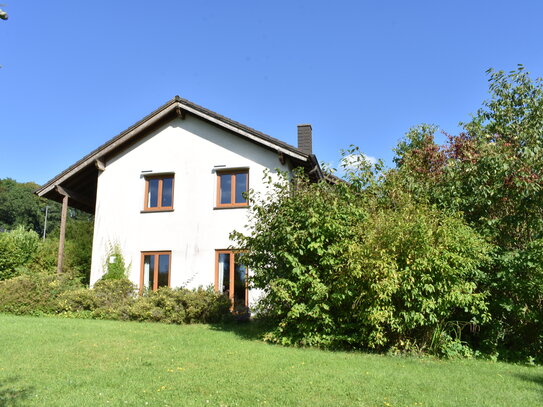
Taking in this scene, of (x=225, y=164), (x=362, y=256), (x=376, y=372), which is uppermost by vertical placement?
(x=225, y=164)

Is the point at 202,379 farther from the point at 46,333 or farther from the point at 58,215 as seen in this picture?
the point at 58,215

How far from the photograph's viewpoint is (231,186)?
53.6 ft

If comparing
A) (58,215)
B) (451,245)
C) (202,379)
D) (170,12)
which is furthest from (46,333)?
(58,215)

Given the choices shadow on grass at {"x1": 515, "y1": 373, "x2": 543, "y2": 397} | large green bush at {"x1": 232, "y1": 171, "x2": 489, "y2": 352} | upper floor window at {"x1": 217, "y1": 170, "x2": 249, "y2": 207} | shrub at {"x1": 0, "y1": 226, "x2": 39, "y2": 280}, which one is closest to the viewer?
shadow on grass at {"x1": 515, "y1": 373, "x2": 543, "y2": 397}

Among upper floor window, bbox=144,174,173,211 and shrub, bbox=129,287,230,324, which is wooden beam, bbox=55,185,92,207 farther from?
shrub, bbox=129,287,230,324

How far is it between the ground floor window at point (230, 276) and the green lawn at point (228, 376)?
4823 millimetres

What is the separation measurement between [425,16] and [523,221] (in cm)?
535

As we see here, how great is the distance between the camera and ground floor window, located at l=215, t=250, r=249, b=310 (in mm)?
15195

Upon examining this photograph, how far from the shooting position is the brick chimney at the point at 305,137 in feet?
57.3

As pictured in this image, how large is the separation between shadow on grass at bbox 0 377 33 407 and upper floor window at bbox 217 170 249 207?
10.1 m

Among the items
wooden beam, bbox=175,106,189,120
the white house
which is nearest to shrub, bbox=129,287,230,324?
the white house

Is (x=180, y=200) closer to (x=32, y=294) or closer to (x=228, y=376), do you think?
(x=32, y=294)

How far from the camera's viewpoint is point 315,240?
998cm

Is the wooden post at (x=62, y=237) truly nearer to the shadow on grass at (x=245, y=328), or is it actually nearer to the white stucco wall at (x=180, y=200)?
the white stucco wall at (x=180, y=200)
